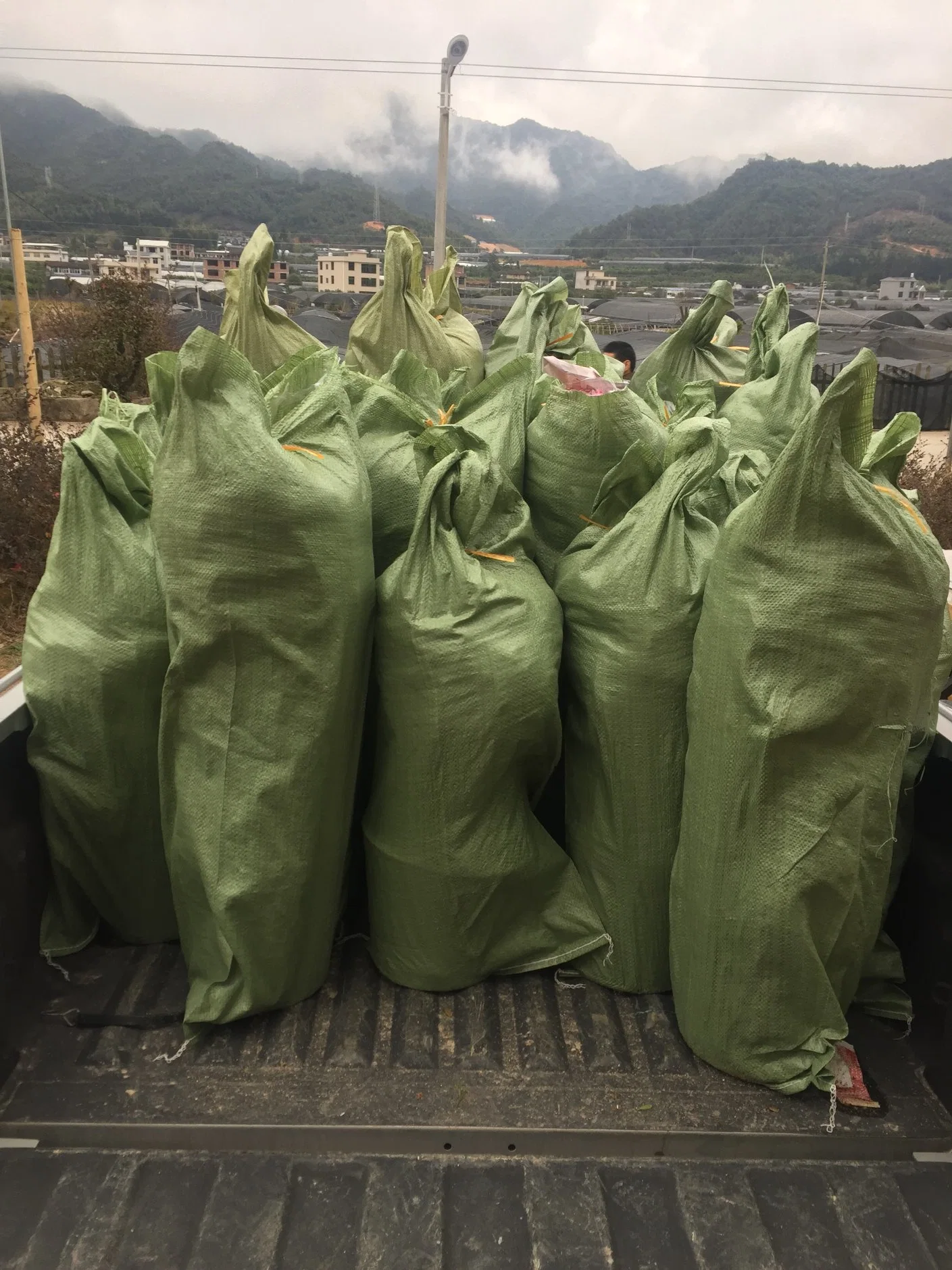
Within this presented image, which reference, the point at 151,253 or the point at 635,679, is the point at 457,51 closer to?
the point at 635,679

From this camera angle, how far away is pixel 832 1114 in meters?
1.33

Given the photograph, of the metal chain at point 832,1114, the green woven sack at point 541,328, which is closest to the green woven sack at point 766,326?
the green woven sack at point 541,328

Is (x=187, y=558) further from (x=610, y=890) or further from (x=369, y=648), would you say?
(x=610, y=890)

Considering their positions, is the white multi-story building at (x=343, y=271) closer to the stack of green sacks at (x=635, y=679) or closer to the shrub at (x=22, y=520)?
the shrub at (x=22, y=520)

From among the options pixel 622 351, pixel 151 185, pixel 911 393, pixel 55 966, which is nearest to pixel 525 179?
pixel 151 185

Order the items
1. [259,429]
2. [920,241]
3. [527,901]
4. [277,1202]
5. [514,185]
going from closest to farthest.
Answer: [277,1202] < [259,429] < [527,901] < [920,241] < [514,185]

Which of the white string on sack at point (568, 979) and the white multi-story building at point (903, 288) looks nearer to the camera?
the white string on sack at point (568, 979)

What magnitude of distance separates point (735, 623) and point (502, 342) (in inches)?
72.8

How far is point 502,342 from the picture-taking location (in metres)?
2.84

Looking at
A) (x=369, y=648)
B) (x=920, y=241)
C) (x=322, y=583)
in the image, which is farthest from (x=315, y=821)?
(x=920, y=241)

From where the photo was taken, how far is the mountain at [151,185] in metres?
15.7

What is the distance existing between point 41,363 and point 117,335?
116 cm

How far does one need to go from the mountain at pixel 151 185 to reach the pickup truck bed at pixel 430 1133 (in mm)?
14019

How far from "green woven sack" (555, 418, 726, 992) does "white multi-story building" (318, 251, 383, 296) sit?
42.1 ft
